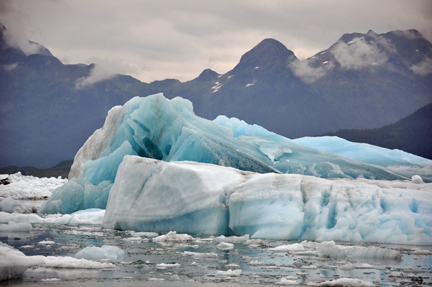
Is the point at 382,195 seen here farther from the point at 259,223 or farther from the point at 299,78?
the point at 299,78

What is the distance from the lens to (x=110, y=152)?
19453mm

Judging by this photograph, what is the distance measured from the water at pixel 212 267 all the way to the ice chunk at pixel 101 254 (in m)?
0.22

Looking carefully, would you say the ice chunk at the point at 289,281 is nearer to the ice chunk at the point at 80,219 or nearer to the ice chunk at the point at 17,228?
the ice chunk at the point at 17,228

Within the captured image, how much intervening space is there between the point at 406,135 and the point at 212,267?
3572 inches

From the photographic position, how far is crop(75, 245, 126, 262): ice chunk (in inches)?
306

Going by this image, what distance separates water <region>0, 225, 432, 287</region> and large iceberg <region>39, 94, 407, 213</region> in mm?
7438

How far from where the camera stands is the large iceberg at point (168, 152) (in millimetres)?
17859

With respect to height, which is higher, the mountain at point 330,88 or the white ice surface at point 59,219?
the mountain at point 330,88

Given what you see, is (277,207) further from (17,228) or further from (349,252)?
(17,228)

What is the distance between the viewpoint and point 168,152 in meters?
20.1

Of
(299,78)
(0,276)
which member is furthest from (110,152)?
(299,78)

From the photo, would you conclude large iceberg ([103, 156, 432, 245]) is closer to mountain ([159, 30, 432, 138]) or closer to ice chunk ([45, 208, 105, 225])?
ice chunk ([45, 208, 105, 225])

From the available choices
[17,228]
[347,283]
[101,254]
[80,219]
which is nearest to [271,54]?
[80,219]

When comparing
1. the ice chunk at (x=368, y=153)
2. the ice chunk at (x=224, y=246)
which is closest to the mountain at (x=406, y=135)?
the ice chunk at (x=368, y=153)
